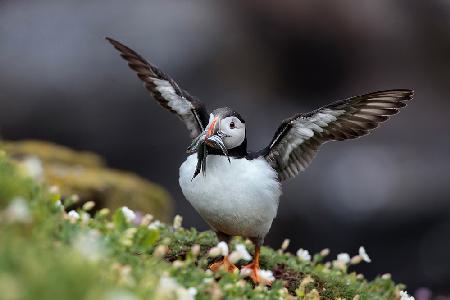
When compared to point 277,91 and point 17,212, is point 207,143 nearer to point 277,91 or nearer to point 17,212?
point 17,212

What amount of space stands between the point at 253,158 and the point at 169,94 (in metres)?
1.04

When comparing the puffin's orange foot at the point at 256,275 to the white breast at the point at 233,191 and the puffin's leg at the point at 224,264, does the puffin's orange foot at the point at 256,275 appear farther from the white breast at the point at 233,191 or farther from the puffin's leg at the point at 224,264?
the white breast at the point at 233,191

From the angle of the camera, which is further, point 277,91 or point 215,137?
point 277,91

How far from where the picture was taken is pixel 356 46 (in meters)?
15.9

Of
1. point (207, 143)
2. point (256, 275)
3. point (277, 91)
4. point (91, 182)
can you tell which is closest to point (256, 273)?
point (256, 275)

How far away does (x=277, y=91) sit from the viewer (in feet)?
49.3

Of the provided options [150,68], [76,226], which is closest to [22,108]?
[150,68]

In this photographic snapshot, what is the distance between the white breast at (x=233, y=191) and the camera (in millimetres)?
5781

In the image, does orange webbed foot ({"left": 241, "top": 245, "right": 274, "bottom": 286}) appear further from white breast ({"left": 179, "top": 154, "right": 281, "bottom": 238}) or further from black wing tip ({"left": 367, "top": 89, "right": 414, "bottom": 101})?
black wing tip ({"left": 367, "top": 89, "right": 414, "bottom": 101})

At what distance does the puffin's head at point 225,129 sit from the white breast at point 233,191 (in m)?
0.14

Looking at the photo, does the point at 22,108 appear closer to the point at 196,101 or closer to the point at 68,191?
the point at 68,191

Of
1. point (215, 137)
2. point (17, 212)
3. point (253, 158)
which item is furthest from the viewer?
point (253, 158)

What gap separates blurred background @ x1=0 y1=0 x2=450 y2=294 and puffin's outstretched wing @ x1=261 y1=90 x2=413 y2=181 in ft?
23.1

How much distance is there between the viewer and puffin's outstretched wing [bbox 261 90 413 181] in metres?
5.88
